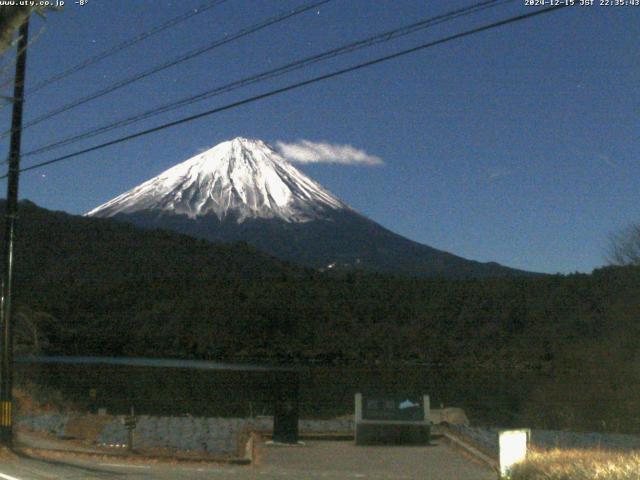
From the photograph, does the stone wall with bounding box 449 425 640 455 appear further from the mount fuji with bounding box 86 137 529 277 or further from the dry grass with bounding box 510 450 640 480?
the mount fuji with bounding box 86 137 529 277

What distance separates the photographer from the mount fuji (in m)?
124

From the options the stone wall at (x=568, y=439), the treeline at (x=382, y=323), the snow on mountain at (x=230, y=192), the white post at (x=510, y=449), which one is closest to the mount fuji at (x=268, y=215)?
the snow on mountain at (x=230, y=192)

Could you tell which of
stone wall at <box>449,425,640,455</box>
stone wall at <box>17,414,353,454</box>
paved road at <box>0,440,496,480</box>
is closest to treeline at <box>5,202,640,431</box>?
stone wall at <box>449,425,640,455</box>

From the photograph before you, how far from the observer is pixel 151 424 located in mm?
27938

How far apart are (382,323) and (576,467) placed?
48.7 m

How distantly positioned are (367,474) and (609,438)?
51.4 feet

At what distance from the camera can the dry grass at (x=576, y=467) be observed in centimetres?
925

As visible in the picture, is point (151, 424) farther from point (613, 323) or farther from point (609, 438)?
point (613, 323)

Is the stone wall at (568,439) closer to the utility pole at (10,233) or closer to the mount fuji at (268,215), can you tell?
the utility pole at (10,233)

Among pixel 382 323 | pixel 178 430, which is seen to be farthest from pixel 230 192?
pixel 178 430

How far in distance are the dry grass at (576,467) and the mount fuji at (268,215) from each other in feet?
340

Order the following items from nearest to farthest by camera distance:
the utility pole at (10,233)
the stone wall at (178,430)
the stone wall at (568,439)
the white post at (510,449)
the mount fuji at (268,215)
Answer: the white post at (510,449), the utility pole at (10,233), the stone wall at (178,430), the stone wall at (568,439), the mount fuji at (268,215)

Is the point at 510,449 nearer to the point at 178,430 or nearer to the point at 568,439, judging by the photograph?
the point at 568,439

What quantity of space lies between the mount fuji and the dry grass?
340 feet
